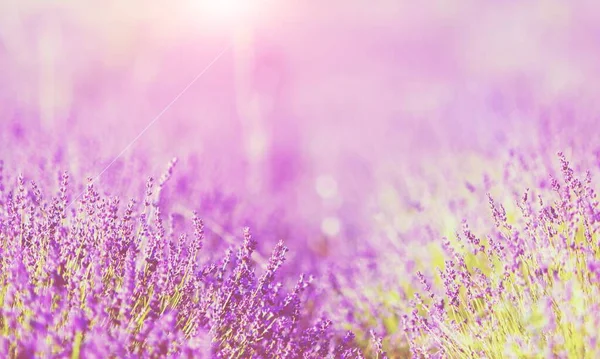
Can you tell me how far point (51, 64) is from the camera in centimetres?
1320

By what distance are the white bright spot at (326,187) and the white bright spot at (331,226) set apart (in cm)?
200

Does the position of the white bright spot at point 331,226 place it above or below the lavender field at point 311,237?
below

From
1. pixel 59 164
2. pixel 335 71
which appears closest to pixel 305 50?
pixel 335 71

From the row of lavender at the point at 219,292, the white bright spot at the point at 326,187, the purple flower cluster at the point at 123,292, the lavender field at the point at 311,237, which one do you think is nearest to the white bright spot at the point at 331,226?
the lavender field at the point at 311,237

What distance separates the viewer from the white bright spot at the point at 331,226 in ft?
20.2

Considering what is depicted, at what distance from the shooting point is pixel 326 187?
993cm

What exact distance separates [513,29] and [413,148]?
11.6m

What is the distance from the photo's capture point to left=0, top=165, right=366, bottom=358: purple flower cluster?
1.40m

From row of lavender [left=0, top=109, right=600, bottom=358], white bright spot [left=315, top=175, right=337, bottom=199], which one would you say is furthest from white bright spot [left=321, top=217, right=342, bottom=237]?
row of lavender [left=0, top=109, right=600, bottom=358]

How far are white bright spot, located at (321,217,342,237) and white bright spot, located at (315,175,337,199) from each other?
2.00 m

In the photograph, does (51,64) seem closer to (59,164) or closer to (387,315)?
(59,164)

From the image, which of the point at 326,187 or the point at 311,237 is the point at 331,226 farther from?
the point at 326,187

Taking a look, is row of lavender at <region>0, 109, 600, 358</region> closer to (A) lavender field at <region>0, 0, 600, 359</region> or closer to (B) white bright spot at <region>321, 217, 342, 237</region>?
(A) lavender field at <region>0, 0, 600, 359</region>

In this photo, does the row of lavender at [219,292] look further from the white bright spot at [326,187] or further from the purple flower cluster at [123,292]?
the white bright spot at [326,187]
